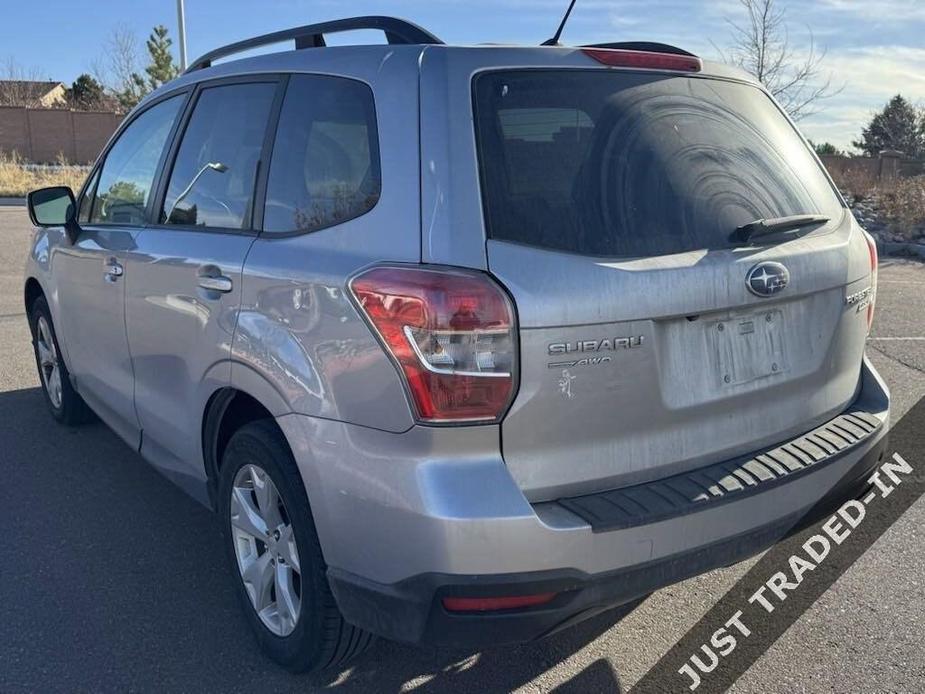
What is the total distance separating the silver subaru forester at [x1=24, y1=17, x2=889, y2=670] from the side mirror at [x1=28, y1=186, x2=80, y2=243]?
5.52 ft

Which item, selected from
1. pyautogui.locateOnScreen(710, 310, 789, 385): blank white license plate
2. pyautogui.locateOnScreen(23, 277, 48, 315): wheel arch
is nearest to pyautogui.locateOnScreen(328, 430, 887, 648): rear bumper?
pyautogui.locateOnScreen(710, 310, 789, 385): blank white license plate

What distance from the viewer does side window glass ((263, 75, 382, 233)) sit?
2.52 m

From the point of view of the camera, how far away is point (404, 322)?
2240mm

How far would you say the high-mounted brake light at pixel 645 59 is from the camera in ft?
8.47

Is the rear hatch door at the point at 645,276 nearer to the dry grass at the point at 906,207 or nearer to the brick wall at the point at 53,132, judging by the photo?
the dry grass at the point at 906,207

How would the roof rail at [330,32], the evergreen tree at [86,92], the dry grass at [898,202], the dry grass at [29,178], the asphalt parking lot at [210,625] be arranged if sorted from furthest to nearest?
the evergreen tree at [86,92] → the dry grass at [29,178] → the dry grass at [898,202] → the asphalt parking lot at [210,625] → the roof rail at [330,32]

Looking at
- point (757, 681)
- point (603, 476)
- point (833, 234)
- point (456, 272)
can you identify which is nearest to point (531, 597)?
point (603, 476)

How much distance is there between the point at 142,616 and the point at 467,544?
1.69m

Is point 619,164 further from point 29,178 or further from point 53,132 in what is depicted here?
point 53,132

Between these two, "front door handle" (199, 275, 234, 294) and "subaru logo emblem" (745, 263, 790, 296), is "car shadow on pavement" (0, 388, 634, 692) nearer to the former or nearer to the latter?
"front door handle" (199, 275, 234, 294)

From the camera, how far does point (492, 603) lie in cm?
221

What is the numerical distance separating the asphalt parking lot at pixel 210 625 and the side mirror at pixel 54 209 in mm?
1314

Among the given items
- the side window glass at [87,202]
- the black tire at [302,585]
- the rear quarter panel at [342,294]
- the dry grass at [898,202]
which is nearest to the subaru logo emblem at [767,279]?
the rear quarter panel at [342,294]

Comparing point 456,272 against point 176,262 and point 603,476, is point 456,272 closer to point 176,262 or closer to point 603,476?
point 603,476
